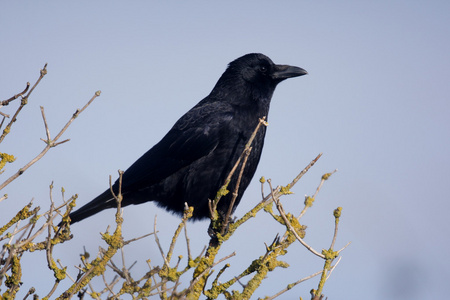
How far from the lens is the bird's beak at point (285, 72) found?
7.11 meters

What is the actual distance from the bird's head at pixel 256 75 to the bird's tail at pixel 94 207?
191 cm

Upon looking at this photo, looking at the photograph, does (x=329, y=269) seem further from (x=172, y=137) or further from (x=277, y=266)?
(x=172, y=137)

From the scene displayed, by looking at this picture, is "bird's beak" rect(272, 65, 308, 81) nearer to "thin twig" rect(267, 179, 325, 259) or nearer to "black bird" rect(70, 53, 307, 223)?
"black bird" rect(70, 53, 307, 223)

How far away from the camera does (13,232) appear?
340 cm

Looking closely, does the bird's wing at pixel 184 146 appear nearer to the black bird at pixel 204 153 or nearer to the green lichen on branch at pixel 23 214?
the black bird at pixel 204 153

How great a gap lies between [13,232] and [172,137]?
3.59 meters

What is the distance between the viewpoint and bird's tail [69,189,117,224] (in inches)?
243

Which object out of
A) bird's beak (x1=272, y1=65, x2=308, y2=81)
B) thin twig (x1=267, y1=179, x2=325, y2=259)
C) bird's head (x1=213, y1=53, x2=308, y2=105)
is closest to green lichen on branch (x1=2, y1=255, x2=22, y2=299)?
thin twig (x1=267, y1=179, x2=325, y2=259)

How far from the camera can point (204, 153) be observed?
620cm

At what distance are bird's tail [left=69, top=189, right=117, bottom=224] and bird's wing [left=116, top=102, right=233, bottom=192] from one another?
299 millimetres

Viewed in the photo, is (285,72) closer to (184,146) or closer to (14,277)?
(184,146)

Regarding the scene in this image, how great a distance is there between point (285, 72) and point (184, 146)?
165 centimetres

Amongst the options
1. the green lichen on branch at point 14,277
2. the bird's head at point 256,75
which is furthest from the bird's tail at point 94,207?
the green lichen on branch at point 14,277

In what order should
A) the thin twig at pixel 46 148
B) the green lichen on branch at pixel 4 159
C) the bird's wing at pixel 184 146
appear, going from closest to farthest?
the thin twig at pixel 46 148
the green lichen on branch at pixel 4 159
the bird's wing at pixel 184 146
